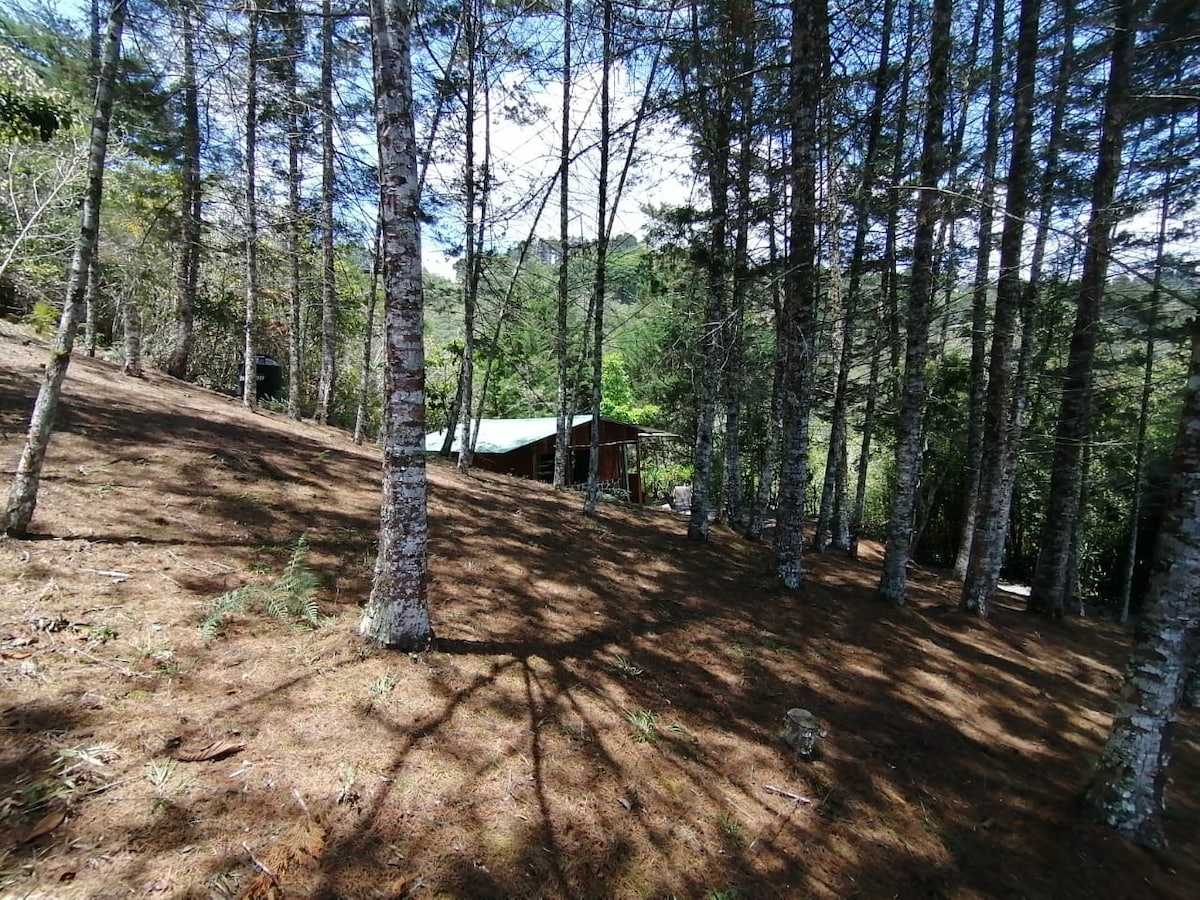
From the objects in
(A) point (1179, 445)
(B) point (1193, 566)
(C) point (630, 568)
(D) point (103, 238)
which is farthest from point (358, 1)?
(D) point (103, 238)

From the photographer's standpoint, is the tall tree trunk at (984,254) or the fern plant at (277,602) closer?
the fern plant at (277,602)

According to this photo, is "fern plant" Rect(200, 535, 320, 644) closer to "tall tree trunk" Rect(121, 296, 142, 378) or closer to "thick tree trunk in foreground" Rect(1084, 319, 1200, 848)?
"thick tree trunk in foreground" Rect(1084, 319, 1200, 848)

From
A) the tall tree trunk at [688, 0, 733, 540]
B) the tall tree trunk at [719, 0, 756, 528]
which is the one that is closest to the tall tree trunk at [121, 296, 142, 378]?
the tall tree trunk at [688, 0, 733, 540]

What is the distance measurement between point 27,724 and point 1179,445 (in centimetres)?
730

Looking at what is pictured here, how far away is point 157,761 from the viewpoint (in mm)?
2598

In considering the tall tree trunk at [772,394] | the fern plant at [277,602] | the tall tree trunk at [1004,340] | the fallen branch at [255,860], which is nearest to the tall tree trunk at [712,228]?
the tall tree trunk at [772,394]

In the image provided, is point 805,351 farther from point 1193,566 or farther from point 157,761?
point 157,761

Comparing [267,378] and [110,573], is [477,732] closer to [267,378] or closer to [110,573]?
[110,573]

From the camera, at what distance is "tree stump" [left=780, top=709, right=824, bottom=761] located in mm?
4062

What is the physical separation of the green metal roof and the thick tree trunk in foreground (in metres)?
15.4

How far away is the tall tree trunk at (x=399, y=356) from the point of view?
3566mm

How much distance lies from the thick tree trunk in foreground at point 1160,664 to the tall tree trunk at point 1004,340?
4.22 meters

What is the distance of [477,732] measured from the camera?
3.40 meters

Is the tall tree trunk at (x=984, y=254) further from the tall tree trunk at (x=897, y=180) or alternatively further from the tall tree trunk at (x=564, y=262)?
the tall tree trunk at (x=564, y=262)
